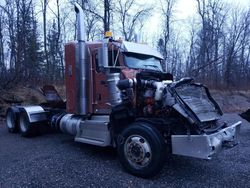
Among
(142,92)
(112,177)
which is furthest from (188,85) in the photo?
(112,177)

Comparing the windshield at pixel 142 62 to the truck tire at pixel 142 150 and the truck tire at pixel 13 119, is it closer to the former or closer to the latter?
the truck tire at pixel 142 150

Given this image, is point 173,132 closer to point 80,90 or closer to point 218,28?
point 80,90

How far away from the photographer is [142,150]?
15.0 ft

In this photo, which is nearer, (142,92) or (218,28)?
(142,92)

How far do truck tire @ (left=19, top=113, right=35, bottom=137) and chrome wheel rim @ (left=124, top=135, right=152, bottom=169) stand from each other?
14.5 ft

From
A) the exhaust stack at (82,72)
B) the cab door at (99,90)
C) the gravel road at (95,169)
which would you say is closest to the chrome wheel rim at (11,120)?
the gravel road at (95,169)

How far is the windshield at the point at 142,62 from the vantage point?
6.14 m

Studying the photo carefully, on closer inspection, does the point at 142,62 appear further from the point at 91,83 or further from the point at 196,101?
the point at 196,101

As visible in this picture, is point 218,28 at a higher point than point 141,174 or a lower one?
higher

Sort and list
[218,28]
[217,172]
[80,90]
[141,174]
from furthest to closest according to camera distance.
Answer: [218,28] < [80,90] < [217,172] < [141,174]

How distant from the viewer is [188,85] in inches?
196

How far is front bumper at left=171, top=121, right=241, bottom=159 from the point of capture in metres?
4.09

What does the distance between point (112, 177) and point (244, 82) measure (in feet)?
81.5

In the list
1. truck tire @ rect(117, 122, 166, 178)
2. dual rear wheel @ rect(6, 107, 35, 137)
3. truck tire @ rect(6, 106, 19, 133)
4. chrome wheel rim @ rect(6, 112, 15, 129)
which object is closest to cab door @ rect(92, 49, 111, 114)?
truck tire @ rect(117, 122, 166, 178)
